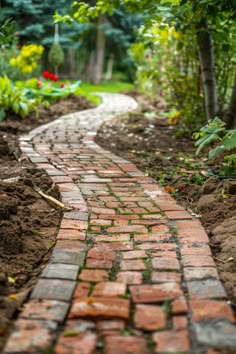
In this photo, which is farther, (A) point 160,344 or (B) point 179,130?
(B) point 179,130

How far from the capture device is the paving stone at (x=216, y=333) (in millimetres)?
1559

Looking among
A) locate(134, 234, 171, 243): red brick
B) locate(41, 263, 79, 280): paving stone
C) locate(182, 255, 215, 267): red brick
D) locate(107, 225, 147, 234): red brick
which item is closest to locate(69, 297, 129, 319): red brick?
locate(41, 263, 79, 280): paving stone

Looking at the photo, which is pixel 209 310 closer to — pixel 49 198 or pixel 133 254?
pixel 133 254

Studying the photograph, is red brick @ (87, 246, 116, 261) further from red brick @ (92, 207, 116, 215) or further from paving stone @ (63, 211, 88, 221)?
red brick @ (92, 207, 116, 215)

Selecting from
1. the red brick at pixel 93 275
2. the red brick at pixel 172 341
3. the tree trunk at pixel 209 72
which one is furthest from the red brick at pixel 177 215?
the tree trunk at pixel 209 72

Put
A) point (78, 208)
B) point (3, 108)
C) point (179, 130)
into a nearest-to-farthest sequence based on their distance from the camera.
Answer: point (78, 208) < point (179, 130) < point (3, 108)

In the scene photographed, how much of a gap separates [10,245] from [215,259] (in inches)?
40.0

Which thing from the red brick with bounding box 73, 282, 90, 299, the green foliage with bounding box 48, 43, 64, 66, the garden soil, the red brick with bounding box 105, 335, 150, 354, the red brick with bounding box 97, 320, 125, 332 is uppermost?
the green foliage with bounding box 48, 43, 64, 66

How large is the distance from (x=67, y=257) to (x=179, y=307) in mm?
660

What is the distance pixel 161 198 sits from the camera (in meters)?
3.29

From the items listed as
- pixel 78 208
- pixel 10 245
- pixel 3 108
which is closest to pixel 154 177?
pixel 78 208

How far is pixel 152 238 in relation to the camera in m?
2.54

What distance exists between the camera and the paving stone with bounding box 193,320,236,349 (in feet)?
5.11

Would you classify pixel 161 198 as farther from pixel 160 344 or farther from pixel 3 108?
pixel 3 108
